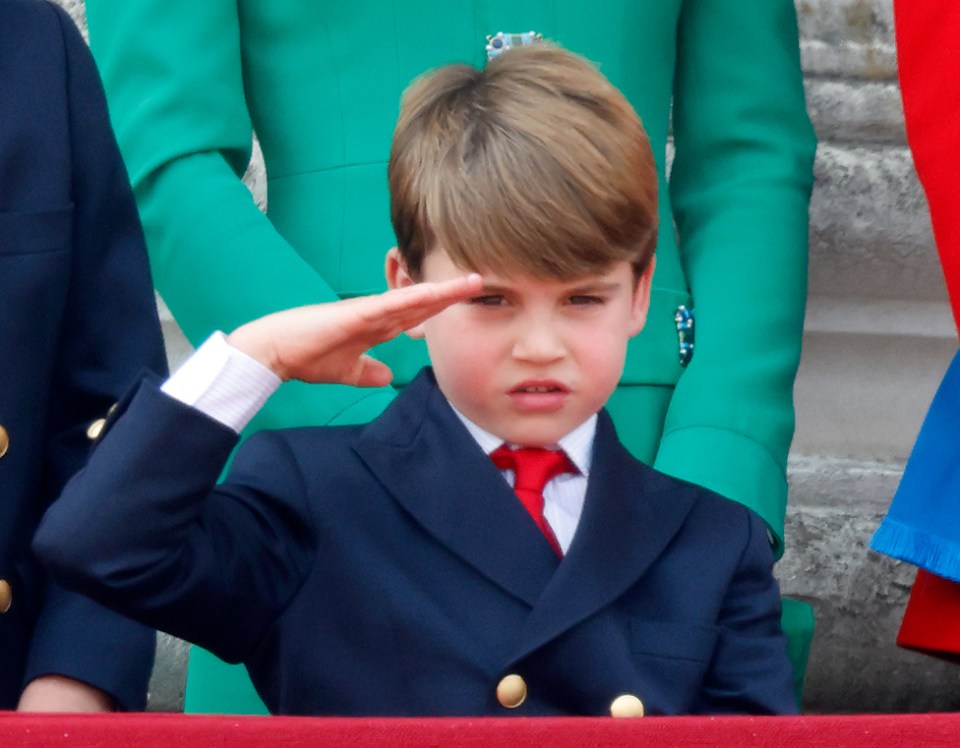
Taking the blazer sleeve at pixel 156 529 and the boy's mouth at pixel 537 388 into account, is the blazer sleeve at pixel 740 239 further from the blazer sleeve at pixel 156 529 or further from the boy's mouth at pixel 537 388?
the blazer sleeve at pixel 156 529

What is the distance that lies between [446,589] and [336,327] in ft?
0.86

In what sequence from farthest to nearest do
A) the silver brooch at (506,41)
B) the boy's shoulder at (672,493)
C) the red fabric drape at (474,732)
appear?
the silver brooch at (506,41), the boy's shoulder at (672,493), the red fabric drape at (474,732)

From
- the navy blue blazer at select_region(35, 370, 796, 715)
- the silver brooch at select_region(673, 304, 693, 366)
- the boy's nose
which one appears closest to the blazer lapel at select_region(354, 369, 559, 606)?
the navy blue blazer at select_region(35, 370, 796, 715)

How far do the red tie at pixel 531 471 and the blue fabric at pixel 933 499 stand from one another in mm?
401

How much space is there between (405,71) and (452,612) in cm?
60

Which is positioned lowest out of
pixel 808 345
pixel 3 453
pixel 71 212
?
pixel 808 345

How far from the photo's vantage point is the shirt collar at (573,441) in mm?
1493

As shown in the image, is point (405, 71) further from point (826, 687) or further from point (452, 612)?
point (826, 687)

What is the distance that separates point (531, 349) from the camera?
1.41 meters

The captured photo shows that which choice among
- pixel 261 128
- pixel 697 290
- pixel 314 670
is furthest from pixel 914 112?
pixel 314 670

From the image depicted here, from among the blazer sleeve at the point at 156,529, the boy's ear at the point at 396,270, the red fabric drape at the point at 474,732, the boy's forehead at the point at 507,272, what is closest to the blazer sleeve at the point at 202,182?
the boy's ear at the point at 396,270

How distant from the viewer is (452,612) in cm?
145

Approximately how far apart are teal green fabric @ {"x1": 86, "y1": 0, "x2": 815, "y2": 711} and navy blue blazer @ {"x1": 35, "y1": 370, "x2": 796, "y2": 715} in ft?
0.65

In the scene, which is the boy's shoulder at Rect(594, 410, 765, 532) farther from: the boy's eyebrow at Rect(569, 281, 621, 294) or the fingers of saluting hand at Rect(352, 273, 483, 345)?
the fingers of saluting hand at Rect(352, 273, 483, 345)
